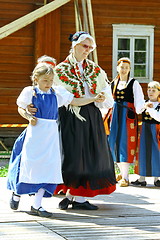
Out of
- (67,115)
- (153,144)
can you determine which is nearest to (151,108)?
(153,144)

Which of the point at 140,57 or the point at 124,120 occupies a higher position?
the point at 140,57

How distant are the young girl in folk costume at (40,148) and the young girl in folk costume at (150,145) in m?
2.29

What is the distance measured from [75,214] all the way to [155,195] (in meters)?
1.48

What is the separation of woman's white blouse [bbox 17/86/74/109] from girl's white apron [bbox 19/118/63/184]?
188 millimetres

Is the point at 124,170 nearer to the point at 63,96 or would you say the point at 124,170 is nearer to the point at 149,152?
the point at 149,152

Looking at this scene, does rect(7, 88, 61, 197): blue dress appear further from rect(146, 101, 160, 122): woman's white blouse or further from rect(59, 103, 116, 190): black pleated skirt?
rect(146, 101, 160, 122): woman's white blouse

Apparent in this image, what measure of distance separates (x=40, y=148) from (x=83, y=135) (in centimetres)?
52

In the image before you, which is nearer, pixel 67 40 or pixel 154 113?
pixel 154 113

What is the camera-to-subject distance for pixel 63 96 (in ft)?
16.7

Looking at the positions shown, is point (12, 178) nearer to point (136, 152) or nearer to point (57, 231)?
point (57, 231)

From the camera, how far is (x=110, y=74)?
13219 millimetres

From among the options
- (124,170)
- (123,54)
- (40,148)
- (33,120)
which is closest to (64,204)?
(40,148)

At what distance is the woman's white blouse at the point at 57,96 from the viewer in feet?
16.1

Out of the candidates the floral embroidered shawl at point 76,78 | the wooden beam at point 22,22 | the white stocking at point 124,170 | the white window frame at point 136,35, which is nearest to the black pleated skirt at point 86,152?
the floral embroidered shawl at point 76,78
